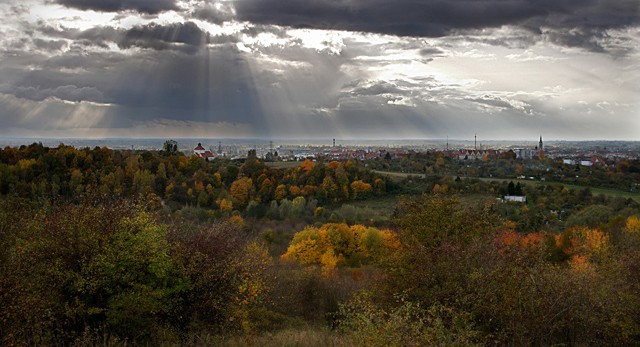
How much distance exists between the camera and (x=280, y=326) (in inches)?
870

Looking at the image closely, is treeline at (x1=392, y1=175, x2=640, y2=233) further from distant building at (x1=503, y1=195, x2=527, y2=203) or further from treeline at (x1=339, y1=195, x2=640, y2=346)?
treeline at (x1=339, y1=195, x2=640, y2=346)

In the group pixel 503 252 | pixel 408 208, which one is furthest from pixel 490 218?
pixel 503 252

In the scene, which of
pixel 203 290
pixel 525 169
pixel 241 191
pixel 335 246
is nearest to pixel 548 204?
pixel 525 169

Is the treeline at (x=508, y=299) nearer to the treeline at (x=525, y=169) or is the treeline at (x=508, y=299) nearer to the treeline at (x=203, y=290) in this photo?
the treeline at (x=203, y=290)

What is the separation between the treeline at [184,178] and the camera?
71062mm

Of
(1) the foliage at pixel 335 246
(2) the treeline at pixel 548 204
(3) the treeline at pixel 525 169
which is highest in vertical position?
(3) the treeline at pixel 525 169

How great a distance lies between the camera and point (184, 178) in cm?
8856

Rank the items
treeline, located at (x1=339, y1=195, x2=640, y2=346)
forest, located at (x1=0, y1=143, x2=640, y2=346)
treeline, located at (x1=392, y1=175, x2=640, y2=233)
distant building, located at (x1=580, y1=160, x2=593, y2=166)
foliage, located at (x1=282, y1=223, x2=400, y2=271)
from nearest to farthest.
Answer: forest, located at (x1=0, y1=143, x2=640, y2=346), treeline, located at (x1=339, y1=195, x2=640, y2=346), foliage, located at (x1=282, y1=223, x2=400, y2=271), treeline, located at (x1=392, y1=175, x2=640, y2=233), distant building, located at (x1=580, y1=160, x2=593, y2=166)

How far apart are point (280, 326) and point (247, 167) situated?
79.5m

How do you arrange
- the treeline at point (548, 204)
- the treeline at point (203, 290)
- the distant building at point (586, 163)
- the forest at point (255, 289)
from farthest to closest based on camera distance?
1. the distant building at point (586, 163)
2. the treeline at point (548, 204)
3. the treeline at point (203, 290)
4. the forest at point (255, 289)

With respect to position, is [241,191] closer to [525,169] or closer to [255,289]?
[525,169]

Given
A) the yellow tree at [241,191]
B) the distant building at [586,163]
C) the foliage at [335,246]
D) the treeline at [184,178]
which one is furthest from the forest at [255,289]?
the distant building at [586,163]

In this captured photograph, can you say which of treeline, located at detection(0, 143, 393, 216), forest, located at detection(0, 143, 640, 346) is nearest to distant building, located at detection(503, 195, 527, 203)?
treeline, located at detection(0, 143, 393, 216)

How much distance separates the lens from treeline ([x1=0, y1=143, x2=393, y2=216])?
71.1m
